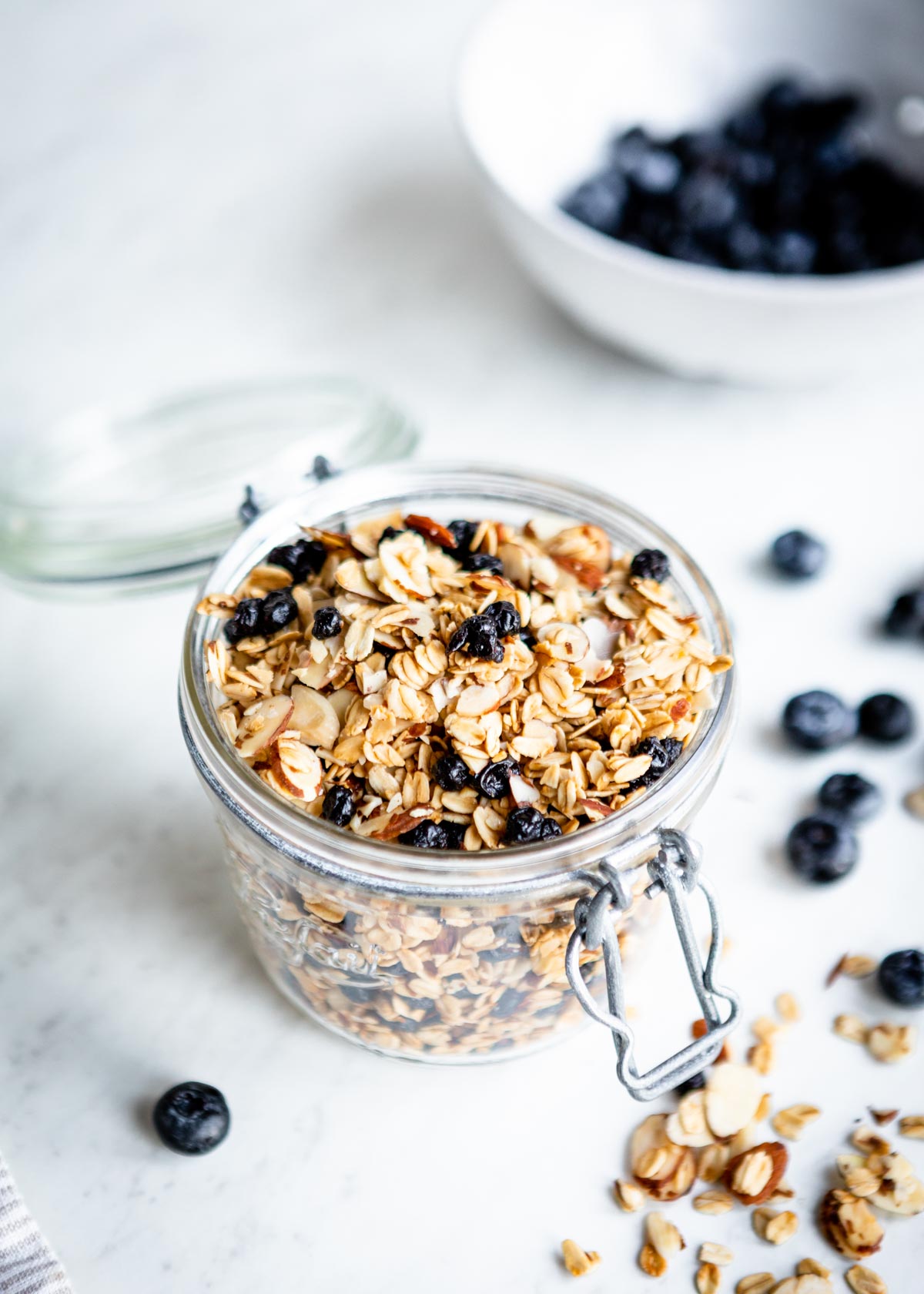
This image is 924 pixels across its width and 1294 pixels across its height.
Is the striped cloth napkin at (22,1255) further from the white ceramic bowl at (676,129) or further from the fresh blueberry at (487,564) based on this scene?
the white ceramic bowl at (676,129)

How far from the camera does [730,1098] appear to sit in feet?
2.32

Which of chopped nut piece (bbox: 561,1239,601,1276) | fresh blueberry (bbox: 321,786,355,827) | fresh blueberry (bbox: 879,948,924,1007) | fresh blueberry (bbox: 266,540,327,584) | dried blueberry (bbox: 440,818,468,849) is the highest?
fresh blueberry (bbox: 266,540,327,584)

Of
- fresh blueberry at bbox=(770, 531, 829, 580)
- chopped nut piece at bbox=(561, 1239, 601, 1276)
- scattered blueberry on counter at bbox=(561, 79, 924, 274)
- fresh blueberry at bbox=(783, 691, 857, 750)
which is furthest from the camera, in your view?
scattered blueberry on counter at bbox=(561, 79, 924, 274)

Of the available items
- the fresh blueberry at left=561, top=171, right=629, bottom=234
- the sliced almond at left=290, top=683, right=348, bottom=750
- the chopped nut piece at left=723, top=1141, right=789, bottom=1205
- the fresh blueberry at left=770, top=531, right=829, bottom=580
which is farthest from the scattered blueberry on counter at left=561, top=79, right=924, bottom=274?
the chopped nut piece at left=723, top=1141, right=789, bottom=1205

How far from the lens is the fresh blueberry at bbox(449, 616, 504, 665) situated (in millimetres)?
613

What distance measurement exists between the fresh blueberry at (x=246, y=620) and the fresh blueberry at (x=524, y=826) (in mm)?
196

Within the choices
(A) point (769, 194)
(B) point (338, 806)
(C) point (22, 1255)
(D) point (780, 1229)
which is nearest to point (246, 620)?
(B) point (338, 806)

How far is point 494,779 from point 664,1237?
0.99 ft

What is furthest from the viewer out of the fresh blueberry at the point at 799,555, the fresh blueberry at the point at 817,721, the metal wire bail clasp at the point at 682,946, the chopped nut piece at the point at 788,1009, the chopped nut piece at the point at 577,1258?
the fresh blueberry at the point at 799,555

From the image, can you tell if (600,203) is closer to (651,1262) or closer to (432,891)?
(432,891)

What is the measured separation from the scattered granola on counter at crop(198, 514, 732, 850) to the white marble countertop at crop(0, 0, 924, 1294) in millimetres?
232

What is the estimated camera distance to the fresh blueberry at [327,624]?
0.64 meters

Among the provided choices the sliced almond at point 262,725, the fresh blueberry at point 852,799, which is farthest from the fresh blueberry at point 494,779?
the fresh blueberry at point 852,799

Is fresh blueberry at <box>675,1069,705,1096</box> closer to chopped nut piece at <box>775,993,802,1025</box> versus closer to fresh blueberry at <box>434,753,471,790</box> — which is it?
chopped nut piece at <box>775,993,802,1025</box>
